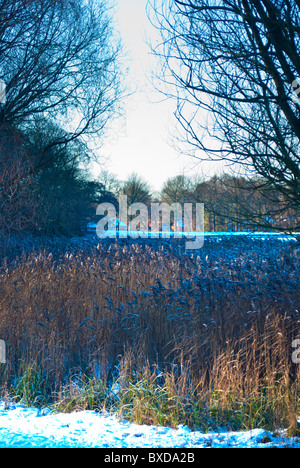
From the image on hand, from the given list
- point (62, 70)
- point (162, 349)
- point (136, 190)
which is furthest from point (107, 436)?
point (136, 190)

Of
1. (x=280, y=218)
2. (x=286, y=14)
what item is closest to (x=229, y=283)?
(x=280, y=218)

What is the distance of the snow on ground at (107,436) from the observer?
2.90m

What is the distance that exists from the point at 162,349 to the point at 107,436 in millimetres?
1676

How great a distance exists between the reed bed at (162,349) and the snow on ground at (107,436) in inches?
6.6

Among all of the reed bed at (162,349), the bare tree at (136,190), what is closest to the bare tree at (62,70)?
the reed bed at (162,349)

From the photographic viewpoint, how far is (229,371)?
151 inches

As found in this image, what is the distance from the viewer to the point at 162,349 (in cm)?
462

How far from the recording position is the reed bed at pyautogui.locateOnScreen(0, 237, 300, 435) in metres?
3.49

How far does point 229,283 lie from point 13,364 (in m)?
2.74

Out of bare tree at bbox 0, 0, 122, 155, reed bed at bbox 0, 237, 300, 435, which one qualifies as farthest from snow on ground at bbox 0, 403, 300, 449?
bare tree at bbox 0, 0, 122, 155

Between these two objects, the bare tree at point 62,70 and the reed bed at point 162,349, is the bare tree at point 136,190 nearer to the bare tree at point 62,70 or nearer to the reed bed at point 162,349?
the bare tree at point 62,70

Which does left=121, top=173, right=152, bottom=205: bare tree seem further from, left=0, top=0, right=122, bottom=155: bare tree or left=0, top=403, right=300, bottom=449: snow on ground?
left=0, top=403, right=300, bottom=449: snow on ground

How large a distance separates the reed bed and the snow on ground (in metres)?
0.17
